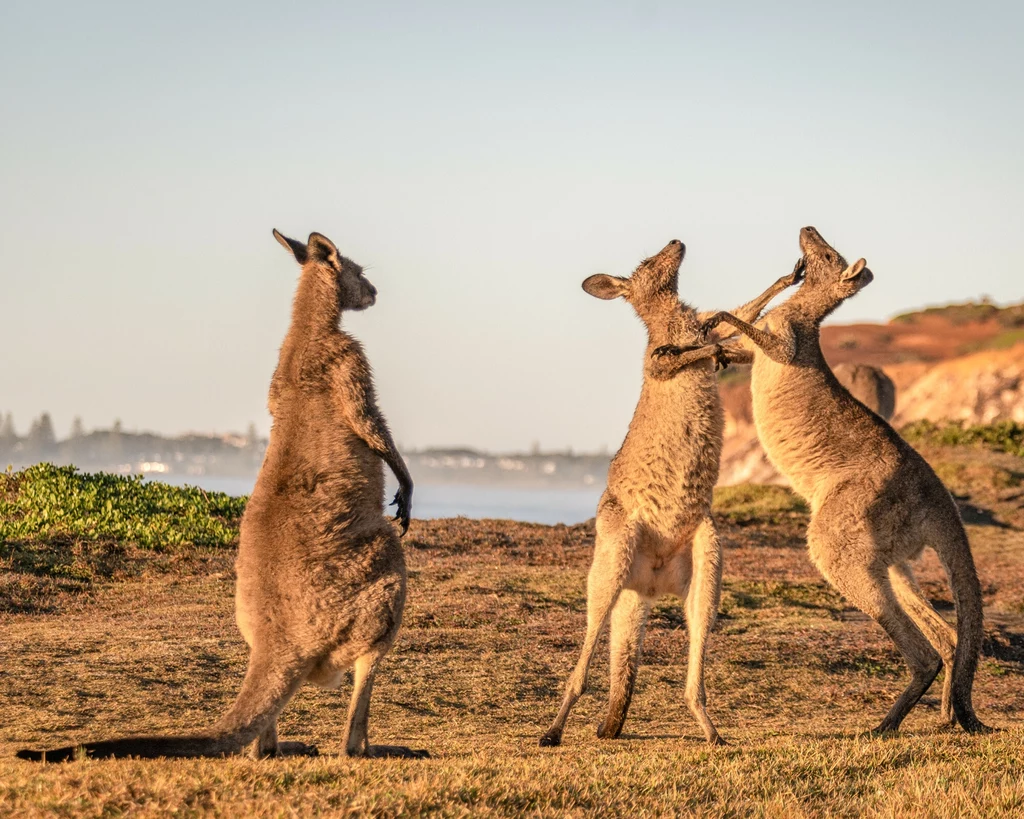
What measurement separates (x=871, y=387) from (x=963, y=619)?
17340 millimetres

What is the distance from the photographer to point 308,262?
748 centimetres

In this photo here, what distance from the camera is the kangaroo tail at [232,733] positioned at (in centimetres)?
548

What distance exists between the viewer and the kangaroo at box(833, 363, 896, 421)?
25172 millimetres

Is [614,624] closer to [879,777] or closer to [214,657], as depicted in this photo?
[879,777]

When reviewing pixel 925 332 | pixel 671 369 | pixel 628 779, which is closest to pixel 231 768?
pixel 628 779

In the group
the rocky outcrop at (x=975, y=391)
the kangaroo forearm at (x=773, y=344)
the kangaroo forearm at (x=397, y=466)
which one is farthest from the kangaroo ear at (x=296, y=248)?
the rocky outcrop at (x=975, y=391)

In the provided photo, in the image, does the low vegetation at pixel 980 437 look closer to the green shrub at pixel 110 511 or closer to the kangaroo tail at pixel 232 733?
the green shrub at pixel 110 511

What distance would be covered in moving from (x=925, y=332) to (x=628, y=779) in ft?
170

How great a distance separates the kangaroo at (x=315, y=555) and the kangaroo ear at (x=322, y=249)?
0.43 m

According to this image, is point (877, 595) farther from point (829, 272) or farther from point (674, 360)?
point (829, 272)

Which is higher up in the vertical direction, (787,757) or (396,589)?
(396,589)

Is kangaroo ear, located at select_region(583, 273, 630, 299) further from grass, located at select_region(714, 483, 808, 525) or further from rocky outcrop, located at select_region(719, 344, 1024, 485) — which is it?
rocky outcrop, located at select_region(719, 344, 1024, 485)

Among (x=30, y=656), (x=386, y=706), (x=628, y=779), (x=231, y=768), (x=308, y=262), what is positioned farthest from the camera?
(x=30, y=656)

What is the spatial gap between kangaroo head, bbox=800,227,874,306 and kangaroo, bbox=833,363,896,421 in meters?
14.5
